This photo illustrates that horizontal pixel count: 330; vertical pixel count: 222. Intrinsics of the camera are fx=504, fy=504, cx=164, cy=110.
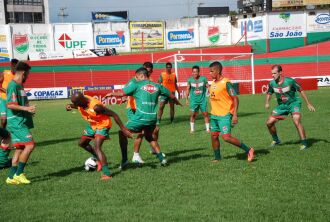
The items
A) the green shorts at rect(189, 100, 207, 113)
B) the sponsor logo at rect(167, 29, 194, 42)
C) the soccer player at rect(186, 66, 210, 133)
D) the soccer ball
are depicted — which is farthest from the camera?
the sponsor logo at rect(167, 29, 194, 42)

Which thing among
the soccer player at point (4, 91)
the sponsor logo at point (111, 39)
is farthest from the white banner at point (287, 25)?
the soccer player at point (4, 91)

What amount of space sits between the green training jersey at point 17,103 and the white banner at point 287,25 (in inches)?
1918

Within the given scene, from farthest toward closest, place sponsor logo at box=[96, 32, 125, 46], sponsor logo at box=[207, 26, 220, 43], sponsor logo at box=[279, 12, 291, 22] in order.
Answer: sponsor logo at box=[207, 26, 220, 43], sponsor logo at box=[96, 32, 125, 46], sponsor logo at box=[279, 12, 291, 22]

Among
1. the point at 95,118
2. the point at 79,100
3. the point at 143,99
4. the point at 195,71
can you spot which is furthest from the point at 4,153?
the point at 195,71

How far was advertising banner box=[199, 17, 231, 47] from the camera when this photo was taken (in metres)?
60.4

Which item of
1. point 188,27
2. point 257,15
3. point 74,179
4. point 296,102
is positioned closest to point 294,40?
point 257,15

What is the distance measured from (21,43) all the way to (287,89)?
4936 centimetres

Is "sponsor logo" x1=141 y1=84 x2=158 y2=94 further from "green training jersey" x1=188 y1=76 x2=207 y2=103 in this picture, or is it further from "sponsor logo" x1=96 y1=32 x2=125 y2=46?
"sponsor logo" x1=96 y1=32 x2=125 y2=46

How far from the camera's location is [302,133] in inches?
448

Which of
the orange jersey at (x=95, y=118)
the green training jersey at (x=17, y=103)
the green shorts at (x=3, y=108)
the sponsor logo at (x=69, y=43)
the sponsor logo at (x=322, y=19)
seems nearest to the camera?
the green training jersey at (x=17, y=103)

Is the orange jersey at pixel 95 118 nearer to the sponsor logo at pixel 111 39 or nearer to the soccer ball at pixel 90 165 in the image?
the soccer ball at pixel 90 165

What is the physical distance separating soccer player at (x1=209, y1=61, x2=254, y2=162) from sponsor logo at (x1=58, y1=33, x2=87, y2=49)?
1996 inches

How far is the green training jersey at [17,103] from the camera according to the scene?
8336 mm

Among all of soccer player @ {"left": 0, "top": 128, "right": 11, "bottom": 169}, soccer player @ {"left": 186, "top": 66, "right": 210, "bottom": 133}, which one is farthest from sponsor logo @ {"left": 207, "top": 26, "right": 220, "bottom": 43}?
soccer player @ {"left": 0, "top": 128, "right": 11, "bottom": 169}
